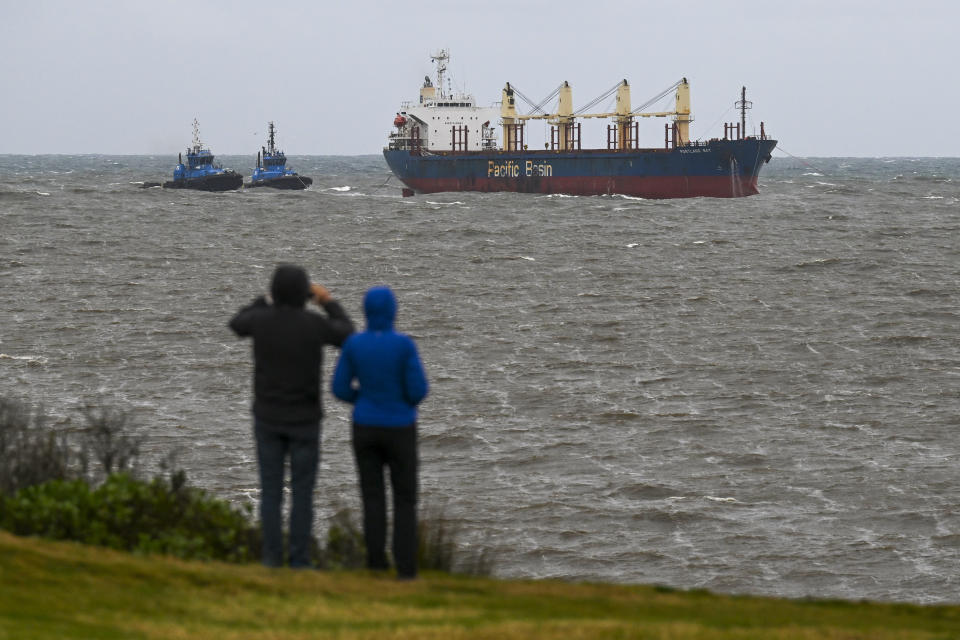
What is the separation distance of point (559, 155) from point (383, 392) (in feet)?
249

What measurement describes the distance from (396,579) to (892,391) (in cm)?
1738

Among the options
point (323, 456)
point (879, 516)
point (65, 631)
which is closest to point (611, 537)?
point (879, 516)

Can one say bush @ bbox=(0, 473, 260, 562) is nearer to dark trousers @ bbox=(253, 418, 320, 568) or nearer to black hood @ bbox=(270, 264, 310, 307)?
dark trousers @ bbox=(253, 418, 320, 568)

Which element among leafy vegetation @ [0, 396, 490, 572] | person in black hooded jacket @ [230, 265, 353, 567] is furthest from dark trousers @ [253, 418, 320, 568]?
leafy vegetation @ [0, 396, 490, 572]

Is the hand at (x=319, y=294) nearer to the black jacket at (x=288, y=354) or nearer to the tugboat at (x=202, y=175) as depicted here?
the black jacket at (x=288, y=354)

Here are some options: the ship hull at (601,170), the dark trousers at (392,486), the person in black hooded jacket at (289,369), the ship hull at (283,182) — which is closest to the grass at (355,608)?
the dark trousers at (392,486)

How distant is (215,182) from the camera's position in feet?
275

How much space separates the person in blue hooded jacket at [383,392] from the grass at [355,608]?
0.63 m

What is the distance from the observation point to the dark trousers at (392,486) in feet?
21.5

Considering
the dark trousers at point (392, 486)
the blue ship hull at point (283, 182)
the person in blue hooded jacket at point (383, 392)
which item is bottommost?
the dark trousers at point (392, 486)

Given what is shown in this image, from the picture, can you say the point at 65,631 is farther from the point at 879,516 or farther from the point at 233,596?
the point at 879,516

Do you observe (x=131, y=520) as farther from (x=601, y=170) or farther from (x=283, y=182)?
(x=283, y=182)

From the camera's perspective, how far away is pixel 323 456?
1808 cm

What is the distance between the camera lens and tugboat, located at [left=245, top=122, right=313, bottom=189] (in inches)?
3445
